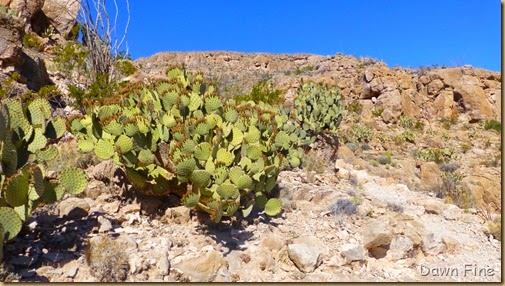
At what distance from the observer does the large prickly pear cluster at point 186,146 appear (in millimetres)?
4031

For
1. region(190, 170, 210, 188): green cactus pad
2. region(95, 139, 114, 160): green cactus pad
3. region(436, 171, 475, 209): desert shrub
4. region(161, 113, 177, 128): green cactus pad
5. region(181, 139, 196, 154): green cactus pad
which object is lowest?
region(436, 171, 475, 209): desert shrub

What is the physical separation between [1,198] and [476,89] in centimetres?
1898

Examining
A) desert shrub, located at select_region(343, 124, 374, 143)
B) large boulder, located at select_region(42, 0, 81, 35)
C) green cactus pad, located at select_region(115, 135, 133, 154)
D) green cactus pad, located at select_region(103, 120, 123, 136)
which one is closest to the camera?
green cactus pad, located at select_region(115, 135, 133, 154)

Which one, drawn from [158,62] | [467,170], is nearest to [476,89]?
[467,170]

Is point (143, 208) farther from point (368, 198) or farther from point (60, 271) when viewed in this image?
point (368, 198)

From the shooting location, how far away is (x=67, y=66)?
9.49 metres

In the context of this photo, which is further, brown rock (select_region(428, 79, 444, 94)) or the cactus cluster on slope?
brown rock (select_region(428, 79, 444, 94))

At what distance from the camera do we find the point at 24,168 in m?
3.14

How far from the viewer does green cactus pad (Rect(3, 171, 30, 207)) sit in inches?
118

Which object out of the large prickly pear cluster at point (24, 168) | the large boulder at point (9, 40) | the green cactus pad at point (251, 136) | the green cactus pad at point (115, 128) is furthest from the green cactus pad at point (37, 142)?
the large boulder at point (9, 40)

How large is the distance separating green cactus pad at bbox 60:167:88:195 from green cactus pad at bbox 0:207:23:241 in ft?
1.79

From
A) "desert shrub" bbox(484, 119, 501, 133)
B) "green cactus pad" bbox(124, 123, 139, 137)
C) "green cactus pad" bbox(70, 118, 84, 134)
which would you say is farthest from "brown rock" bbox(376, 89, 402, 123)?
"green cactus pad" bbox(124, 123, 139, 137)

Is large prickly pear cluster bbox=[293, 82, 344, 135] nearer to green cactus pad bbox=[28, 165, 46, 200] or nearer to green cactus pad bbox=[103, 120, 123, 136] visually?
green cactus pad bbox=[103, 120, 123, 136]

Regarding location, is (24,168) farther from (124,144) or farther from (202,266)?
(202,266)
